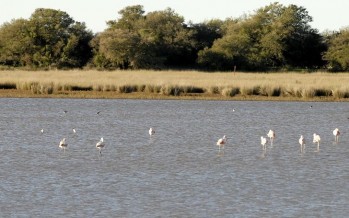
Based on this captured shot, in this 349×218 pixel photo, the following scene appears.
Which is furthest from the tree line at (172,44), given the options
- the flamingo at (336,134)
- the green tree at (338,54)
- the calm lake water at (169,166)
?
the flamingo at (336,134)

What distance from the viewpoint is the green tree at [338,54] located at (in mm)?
70938

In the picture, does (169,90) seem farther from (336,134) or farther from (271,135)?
(271,135)

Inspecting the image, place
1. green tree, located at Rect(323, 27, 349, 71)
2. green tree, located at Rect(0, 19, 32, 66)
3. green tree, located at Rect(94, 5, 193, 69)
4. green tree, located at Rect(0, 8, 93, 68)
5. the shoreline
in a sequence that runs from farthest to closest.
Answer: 1. green tree, located at Rect(0, 19, 32, 66)
2. green tree, located at Rect(323, 27, 349, 71)
3. green tree, located at Rect(0, 8, 93, 68)
4. green tree, located at Rect(94, 5, 193, 69)
5. the shoreline

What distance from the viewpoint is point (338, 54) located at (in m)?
71.7

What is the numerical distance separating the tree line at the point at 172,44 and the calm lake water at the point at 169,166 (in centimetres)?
3325

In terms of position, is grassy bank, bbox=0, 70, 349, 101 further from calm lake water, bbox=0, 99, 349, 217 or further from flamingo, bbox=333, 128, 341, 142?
flamingo, bbox=333, 128, 341, 142

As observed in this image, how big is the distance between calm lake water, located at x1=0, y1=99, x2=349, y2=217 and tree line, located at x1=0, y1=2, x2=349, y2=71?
33250mm

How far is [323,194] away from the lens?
670 inches

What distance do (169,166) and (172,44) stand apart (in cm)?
5308

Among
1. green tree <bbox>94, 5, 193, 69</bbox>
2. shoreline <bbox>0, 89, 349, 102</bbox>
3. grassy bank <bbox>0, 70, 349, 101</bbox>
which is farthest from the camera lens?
green tree <bbox>94, 5, 193, 69</bbox>

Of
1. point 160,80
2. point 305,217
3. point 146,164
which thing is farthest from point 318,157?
point 160,80

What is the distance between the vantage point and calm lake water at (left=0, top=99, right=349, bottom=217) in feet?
51.5

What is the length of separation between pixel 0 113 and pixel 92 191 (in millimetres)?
18844

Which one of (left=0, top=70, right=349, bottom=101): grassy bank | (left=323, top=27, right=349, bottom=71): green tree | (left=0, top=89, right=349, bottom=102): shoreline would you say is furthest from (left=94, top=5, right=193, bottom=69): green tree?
(left=0, top=89, right=349, bottom=102): shoreline
